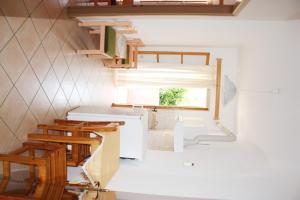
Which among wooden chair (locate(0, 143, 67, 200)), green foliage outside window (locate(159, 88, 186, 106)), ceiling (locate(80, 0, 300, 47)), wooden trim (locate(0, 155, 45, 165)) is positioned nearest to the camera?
wooden chair (locate(0, 143, 67, 200))

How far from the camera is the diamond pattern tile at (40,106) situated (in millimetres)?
1756

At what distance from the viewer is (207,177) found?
80.0 inches

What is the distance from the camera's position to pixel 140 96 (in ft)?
14.3

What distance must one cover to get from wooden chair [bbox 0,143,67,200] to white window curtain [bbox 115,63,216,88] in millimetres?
2534

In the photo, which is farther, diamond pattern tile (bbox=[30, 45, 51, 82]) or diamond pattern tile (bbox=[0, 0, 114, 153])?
diamond pattern tile (bbox=[30, 45, 51, 82])

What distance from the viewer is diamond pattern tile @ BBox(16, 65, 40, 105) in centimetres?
159

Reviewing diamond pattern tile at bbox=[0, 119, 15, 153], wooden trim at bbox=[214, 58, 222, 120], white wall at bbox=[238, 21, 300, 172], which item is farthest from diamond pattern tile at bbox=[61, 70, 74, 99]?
wooden trim at bbox=[214, 58, 222, 120]

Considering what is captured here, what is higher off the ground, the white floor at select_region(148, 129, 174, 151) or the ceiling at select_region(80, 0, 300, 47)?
the ceiling at select_region(80, 0, 300, 47)

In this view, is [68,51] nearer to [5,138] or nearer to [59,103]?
[59,103]

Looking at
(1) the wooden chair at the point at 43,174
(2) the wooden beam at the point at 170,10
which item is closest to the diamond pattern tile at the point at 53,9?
(2) the wooden beam at the point at 170,10

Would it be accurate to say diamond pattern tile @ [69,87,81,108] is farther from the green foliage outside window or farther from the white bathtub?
the green foliage outside window

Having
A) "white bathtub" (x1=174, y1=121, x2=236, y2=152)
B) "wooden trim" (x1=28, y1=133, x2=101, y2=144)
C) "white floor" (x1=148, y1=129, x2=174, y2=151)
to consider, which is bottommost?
"white floor" (x1=148, y1=129, x2=174, y2=151)

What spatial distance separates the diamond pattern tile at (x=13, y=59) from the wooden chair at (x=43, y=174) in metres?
0.56

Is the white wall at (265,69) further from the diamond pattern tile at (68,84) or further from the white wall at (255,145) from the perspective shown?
the diamond pattern tile at (68,84)
